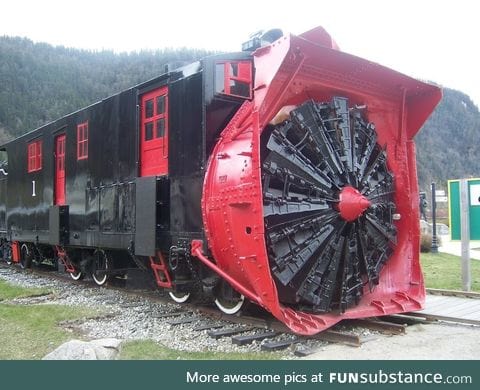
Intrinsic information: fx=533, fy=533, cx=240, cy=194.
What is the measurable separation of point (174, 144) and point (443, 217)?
145 ft

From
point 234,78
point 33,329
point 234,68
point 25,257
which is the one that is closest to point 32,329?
point 33,329

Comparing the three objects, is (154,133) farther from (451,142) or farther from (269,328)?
(451,142)

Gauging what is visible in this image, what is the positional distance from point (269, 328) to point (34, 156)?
8535 mm

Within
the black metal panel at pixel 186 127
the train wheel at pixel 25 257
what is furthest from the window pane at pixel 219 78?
→ the train wheel at pixel 25 257

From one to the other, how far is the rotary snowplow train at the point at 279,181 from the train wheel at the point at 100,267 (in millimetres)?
1456

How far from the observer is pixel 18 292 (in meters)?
9.91

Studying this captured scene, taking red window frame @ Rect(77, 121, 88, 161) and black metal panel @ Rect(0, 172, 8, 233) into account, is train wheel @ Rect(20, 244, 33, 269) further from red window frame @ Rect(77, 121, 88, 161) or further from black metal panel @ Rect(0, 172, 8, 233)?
red window frame @ Rect(77, 121, 88, 161)

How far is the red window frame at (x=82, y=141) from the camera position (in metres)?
9.84

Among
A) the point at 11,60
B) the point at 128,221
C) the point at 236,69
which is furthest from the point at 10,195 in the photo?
the point at 11,60

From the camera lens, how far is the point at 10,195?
14.4 meters

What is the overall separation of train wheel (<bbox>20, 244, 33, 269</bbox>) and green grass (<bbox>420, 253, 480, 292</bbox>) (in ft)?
32.7

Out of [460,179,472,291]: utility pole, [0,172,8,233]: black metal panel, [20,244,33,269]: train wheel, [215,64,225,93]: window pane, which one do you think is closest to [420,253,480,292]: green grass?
[460,179,472,291]: utility pole

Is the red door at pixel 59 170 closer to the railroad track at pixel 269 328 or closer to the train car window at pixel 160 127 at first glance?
the train car window at pixel 160 127

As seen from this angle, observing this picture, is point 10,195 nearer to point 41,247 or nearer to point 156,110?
point 41,247
